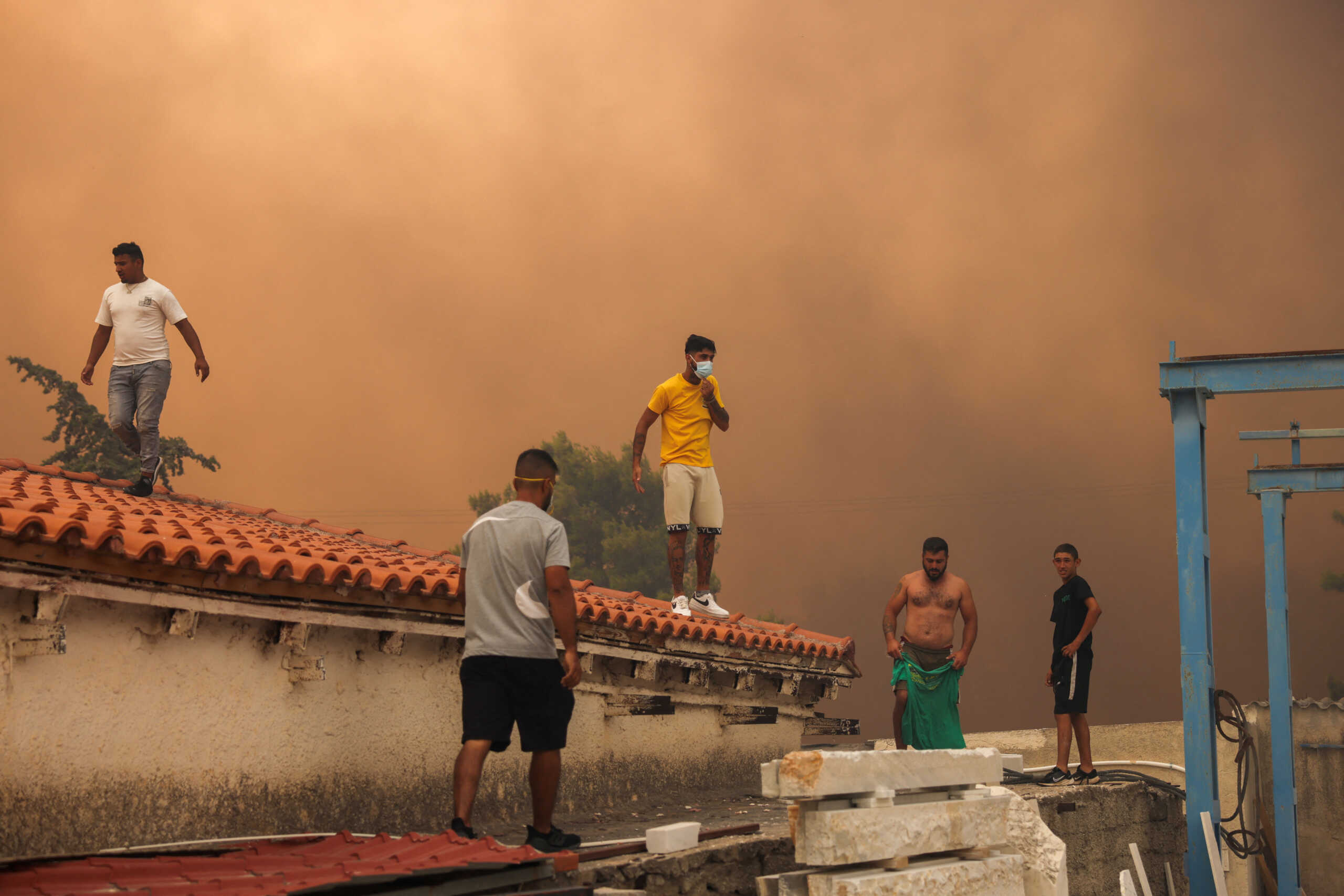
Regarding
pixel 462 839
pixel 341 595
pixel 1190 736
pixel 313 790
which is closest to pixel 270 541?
pixel 341 595

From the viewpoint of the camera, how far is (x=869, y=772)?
6.22m

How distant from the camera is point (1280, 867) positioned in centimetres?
1111

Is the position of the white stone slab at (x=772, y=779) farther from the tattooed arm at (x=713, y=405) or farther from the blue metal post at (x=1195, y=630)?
the blue metal post at (x=1195, y=630)

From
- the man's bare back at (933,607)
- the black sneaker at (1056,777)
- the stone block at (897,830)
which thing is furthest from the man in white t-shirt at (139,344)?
the black sneaker at (1056,777)

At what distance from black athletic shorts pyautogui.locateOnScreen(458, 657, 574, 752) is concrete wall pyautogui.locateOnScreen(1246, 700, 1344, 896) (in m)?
11.5

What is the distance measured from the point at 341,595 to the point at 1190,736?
742cm

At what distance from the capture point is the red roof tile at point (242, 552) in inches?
226

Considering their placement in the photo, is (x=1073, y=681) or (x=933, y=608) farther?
(x=1073, y=681)

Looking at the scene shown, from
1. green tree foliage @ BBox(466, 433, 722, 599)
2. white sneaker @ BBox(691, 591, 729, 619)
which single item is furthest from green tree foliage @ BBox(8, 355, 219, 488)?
white sneaker @ BBox(691, 591, 729, 619)

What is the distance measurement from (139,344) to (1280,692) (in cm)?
1173

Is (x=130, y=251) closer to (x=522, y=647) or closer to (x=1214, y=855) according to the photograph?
(x=522, y=647)

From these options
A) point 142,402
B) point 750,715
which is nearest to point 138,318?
point 142,402

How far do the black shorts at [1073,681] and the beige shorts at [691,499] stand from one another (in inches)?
135

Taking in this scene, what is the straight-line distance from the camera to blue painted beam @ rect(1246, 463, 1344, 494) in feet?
39.5
